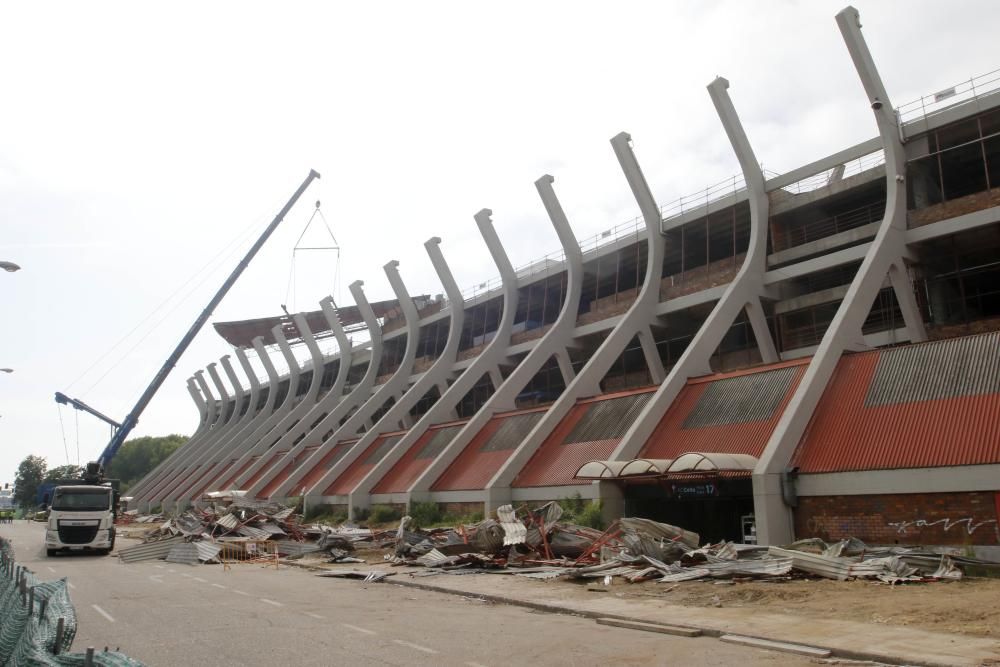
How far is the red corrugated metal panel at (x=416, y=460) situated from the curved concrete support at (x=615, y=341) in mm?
7454

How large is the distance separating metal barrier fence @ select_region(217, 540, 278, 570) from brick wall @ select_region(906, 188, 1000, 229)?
23.7m

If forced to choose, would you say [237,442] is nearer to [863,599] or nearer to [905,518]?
[905,518]

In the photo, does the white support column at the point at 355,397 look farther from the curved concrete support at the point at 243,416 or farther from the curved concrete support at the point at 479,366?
the curved concrete support at the point at 243,416

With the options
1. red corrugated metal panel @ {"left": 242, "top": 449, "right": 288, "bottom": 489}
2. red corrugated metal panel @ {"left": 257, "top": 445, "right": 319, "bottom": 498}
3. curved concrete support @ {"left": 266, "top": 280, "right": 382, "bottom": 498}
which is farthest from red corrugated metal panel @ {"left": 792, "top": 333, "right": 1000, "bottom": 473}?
red corrugated metal panel @ {"left": 242, "top": 449, "right": 288, "bottom": 489}

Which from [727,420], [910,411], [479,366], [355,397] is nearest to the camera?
[910,411]

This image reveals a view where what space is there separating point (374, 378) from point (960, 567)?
39.5 m

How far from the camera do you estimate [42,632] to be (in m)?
6.52

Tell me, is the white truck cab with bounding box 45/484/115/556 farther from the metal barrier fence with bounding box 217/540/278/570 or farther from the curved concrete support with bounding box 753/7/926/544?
the curved concrete support with bounding box 753/7/926/544

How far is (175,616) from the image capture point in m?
12.0

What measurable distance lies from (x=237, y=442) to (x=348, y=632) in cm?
5859

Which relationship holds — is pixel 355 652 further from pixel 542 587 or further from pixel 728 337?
pixel 728 337

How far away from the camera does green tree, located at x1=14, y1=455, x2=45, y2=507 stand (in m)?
127

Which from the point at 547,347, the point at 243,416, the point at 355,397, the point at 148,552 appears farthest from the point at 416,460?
the point at 243,416

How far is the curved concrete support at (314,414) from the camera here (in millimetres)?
47781
